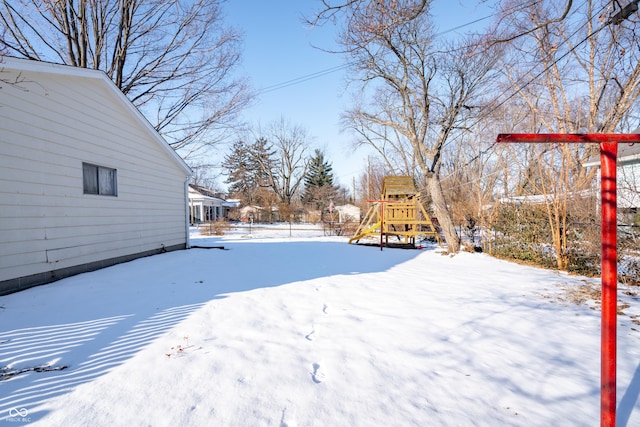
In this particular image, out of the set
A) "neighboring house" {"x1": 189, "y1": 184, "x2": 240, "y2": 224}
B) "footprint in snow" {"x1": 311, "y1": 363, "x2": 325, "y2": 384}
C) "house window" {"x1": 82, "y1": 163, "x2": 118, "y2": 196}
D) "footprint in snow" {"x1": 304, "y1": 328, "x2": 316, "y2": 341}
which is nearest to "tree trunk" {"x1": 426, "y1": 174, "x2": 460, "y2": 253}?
"footprint in snow" {"x1": 304, "y1": 328, "x2": 316, "y2": 341}

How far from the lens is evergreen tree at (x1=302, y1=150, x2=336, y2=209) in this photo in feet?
142

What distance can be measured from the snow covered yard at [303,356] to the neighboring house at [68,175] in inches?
36.5

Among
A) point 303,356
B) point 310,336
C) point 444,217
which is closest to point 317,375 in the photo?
point 303,356

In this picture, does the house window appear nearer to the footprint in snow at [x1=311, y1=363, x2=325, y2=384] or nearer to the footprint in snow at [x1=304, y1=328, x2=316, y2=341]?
the footprint in snow at [x1=304, y1=328, x2=316, y2=341]

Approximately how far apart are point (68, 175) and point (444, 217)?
1050 centimetres

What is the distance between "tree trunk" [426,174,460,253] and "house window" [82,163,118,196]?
969cm

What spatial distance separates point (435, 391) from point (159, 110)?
14.6 metres

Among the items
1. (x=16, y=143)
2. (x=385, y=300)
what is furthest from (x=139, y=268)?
(x=385, y=300)

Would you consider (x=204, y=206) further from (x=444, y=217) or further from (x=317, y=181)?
(x=444, y=217)

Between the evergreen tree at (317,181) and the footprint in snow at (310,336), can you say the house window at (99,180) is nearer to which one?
the footprint in snow at (310,336)

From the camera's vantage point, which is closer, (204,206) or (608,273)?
(608,273)


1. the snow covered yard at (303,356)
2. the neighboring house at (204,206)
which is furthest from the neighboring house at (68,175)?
the neighboring house at (204,206)

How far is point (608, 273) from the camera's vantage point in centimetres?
152

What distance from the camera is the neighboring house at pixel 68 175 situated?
15.6 feet
